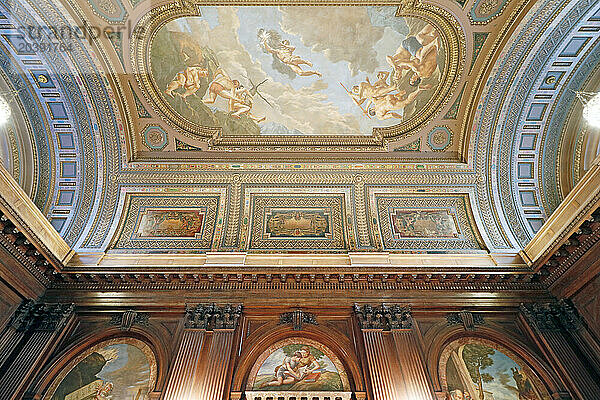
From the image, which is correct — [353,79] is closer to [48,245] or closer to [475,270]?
[475,270]

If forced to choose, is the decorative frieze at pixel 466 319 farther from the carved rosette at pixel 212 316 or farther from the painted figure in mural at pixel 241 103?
the painted figure in mural at pixel 241 103

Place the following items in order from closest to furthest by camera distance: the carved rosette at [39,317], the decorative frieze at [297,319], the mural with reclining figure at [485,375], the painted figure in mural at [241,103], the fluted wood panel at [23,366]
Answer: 1. the fluted wood panel at [23,366]
2. the mural with reclining figure at [485,375]
3. the carved rosette at [39,317]
4. the decorative frieze at [297,319]
5. the painted figure in mural at [241,103]

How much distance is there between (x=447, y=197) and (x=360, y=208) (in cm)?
271

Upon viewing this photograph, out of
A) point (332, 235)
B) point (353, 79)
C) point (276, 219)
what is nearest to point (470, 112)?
point (353, 79)

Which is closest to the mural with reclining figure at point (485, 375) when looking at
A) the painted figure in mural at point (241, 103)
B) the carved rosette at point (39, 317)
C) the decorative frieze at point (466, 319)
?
the decorative frieze at point (466, 319)

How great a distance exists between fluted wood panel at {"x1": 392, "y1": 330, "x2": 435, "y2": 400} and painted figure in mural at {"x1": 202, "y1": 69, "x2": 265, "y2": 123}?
730 centimetres

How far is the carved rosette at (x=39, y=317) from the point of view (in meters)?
7.59

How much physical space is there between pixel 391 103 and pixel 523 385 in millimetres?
7606

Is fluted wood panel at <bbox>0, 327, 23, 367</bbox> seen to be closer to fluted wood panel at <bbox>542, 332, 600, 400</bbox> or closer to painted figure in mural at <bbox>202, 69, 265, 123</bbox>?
painted figure in mural at <bbox>202, 69, 265, 123</bbox>

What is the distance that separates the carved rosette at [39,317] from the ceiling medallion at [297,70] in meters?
5.65

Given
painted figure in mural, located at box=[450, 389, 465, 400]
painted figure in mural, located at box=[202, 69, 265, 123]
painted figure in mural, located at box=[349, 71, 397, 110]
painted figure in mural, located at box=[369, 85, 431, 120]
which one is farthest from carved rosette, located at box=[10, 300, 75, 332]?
painted figure in mural, located at box=[369, 85, 431, 120]

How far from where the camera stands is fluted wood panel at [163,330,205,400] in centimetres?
690

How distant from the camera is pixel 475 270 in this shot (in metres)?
8.55

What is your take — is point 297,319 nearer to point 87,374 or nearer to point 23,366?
point 87,374
